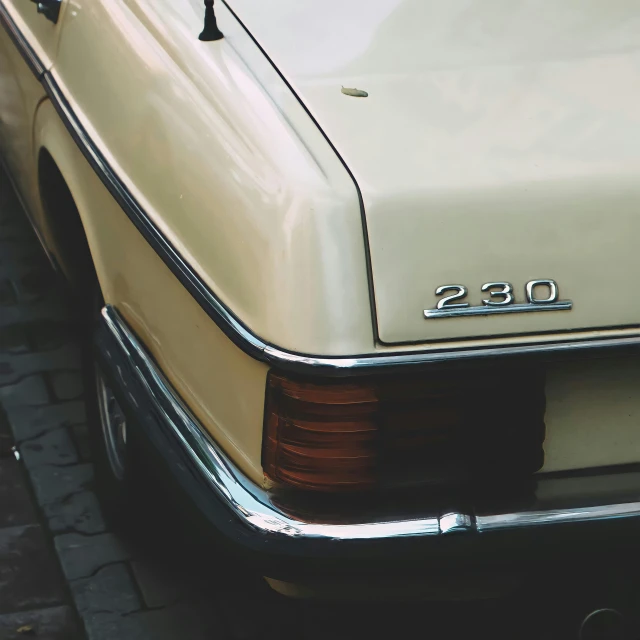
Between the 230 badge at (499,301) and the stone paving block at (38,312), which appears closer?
the 230 badge at (499,301)

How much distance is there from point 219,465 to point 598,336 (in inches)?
28.5

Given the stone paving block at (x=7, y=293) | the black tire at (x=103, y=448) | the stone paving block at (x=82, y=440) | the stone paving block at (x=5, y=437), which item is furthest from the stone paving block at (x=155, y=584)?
the stone paving block at (x=7, y=293)

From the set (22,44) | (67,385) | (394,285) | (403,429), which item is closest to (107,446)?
(67,385)

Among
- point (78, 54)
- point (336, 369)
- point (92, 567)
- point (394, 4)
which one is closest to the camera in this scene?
point (336, 369)

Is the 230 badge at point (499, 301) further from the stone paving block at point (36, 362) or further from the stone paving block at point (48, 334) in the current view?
the stone paving block at point (48, 334)

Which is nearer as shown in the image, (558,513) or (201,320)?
(558,513)

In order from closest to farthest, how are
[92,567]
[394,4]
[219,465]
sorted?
[219,465] < [394,4] < [92,567]

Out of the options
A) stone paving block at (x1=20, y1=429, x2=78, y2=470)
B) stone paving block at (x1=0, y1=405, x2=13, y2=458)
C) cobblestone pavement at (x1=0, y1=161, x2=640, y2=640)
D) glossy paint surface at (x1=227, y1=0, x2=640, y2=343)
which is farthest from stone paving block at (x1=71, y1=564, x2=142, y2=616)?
glossy paint surface at (x1=227, y1=0, x2=640, y2=343)

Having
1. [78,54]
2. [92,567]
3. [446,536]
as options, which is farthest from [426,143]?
[92,567]

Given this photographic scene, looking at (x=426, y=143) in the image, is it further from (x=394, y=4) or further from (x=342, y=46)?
(x=394, y=4)

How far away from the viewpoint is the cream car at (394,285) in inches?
67.8

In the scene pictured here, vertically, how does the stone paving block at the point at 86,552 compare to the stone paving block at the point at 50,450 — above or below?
below

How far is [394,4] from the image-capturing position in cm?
230

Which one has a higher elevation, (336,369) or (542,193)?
(542,193)
